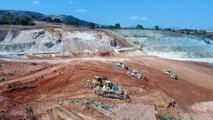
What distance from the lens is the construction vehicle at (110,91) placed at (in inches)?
1624

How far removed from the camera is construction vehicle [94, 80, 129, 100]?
135 feet

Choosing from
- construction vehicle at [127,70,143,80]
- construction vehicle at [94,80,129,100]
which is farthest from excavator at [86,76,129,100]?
construction vehicle at [127,70,143,80]

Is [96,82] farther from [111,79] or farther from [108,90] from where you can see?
[111,79]

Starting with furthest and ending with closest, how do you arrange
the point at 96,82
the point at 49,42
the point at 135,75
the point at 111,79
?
1. the point at 49,42
2. the point at 135,75
3. the point at 111,79
4. the point at 96,82

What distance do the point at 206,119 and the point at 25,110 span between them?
17245mm

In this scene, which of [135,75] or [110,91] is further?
[135,75]

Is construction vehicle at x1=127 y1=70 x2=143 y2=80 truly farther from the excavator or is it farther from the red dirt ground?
the excavator

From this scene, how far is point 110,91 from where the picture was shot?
41469 mm

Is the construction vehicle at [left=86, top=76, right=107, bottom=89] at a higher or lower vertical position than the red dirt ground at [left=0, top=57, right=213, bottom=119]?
higher

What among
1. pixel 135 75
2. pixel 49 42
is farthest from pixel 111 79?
pixel 49 42

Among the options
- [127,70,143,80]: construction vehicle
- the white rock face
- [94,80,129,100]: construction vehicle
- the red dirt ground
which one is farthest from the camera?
the white rock face

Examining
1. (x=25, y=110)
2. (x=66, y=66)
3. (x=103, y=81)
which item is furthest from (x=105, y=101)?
(x=66, y=66)

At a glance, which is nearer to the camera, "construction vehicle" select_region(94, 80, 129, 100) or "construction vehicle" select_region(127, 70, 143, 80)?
"construction vehicle" select_region(94, 80, 129, 100)

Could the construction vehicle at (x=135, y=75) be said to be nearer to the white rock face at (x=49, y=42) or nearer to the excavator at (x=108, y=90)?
the excavator at (x=108, y=90)
